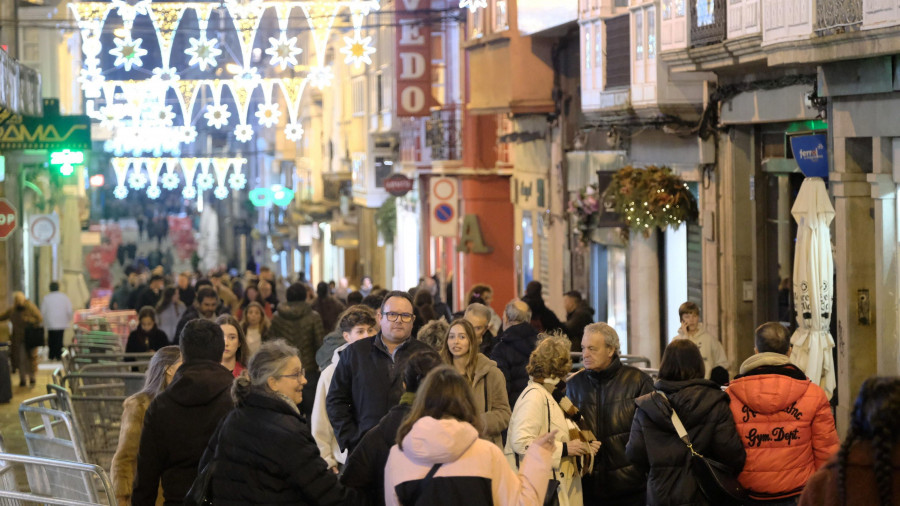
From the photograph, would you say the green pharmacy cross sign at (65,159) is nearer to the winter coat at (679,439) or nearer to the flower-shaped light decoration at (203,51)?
the flower-shaped light decoration at (203,51)

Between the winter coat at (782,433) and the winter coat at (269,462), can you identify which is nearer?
the winter coat at (269,462)

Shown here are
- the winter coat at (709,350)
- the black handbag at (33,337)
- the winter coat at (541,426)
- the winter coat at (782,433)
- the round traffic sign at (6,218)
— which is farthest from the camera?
the black handbag at (33,337)

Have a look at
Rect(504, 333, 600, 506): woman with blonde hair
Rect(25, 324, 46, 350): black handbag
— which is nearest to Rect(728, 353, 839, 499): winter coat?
Rect(504, 333, 600, 506): woman with blonde hair

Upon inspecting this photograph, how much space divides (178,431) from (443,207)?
24.3 m

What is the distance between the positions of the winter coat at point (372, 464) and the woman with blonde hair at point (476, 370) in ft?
8.05

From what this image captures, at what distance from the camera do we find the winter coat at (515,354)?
456 inches

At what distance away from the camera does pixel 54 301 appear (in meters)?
25.8

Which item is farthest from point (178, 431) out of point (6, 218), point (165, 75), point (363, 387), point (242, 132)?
point (242, 132)

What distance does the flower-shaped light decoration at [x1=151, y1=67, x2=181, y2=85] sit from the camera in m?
24.8

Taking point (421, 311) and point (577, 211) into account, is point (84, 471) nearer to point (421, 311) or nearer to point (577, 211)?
point (421, 311)

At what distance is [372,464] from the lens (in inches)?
270

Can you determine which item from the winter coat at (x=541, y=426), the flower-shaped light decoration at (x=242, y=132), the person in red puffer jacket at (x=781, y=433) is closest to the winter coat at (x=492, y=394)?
the winter coat at (x=541, y=426)

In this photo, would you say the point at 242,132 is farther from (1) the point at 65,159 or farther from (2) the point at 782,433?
(2) the point at 782,433

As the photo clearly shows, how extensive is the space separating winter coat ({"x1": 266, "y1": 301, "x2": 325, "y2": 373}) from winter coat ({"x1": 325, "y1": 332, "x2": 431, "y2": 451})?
6988 mm
